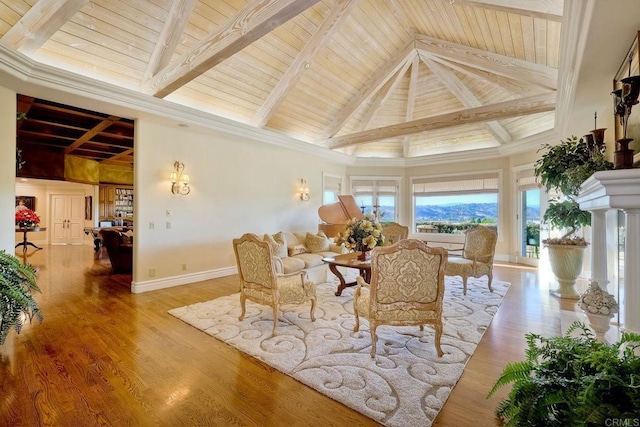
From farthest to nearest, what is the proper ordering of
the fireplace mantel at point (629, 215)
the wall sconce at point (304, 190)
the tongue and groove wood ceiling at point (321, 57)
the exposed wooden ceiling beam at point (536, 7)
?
1. the wall sconce at point (304, 190)
2. the tongue and groove wood ceiling at point (321, 57)
3. the exposed wooden ceiling beam at point (536, 7)
4. the fireplace mantel at point (629, 215)

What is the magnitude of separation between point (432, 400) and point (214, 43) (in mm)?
4319

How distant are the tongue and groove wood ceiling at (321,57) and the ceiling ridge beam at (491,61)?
17mm

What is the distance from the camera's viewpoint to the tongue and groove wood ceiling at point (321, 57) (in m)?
3.50

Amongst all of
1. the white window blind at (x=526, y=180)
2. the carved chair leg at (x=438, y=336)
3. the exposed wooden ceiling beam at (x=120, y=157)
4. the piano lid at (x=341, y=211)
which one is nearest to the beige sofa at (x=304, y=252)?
the piano lid at (x=341, y=211)

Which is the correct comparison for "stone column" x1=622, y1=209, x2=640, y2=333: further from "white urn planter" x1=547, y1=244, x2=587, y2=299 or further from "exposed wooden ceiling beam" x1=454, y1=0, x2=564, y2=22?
"white urn planter" x1=547, y1=244, x2=587, y2=299

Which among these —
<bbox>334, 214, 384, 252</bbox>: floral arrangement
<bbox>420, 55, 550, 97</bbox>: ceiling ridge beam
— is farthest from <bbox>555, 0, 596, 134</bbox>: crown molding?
<bbox>334, 214, 384, 252</bbox>: floral arrangement

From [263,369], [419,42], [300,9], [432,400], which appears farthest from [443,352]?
[419,42]

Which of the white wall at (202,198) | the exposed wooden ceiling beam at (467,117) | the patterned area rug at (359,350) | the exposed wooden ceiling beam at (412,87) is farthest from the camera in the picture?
the exposed wooden ceiling beam at (412,87)

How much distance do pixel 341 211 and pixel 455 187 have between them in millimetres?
4082

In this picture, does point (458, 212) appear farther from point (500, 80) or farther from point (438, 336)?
point (438, 336)

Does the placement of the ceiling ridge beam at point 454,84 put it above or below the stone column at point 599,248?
above

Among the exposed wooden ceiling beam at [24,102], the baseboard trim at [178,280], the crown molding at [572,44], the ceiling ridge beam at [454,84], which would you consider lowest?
the baseboard trim at [178,280]

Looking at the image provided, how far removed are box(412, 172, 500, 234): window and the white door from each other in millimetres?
13983

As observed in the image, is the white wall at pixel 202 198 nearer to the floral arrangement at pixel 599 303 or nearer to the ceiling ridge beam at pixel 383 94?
the ceiling ridge beam at pixel 383 94
